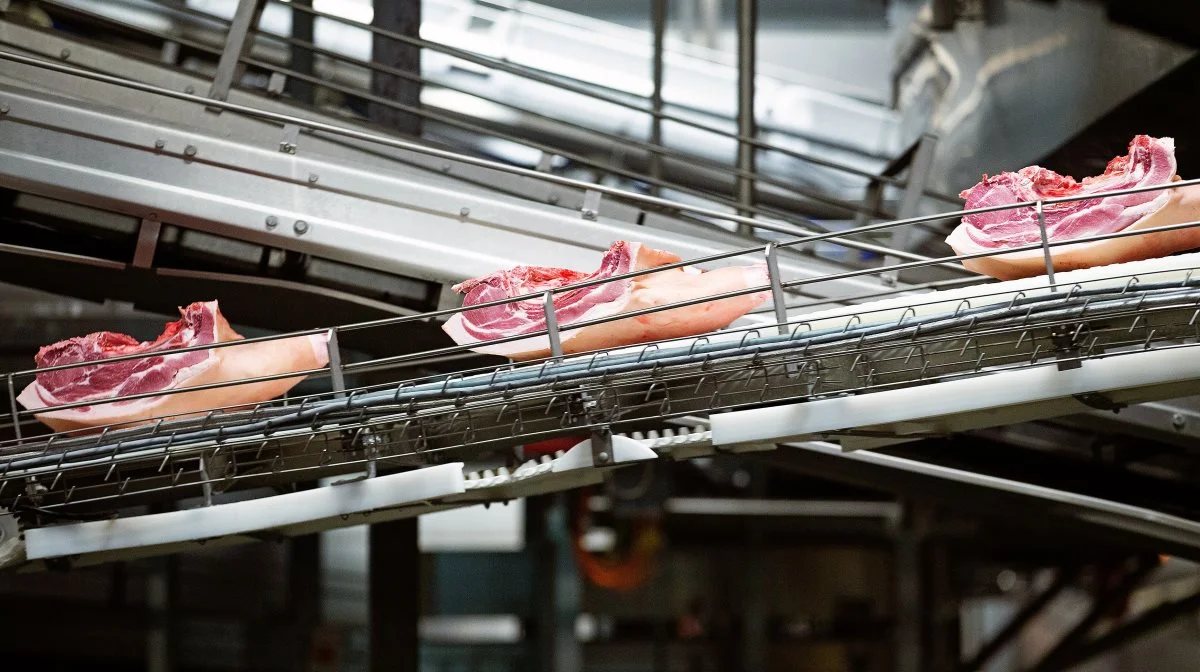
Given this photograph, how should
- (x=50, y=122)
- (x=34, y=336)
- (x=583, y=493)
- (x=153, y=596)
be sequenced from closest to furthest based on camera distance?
(x=50, y=122), (x=34, y=336), (x=153, y=596), (x=583, y=493)

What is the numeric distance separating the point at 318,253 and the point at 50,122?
0.93 meters

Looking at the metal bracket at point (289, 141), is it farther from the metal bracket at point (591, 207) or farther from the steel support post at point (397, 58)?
the steel support post at point (397, 58)

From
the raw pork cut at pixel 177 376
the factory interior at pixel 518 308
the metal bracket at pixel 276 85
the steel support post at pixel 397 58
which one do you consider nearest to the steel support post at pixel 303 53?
the factory interior at pixel 518 308

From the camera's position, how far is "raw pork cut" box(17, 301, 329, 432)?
3.40 m

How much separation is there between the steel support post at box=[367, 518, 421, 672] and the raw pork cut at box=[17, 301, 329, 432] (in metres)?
2.45

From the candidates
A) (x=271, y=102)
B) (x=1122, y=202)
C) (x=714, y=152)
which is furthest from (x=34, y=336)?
(x=1122, y=202)

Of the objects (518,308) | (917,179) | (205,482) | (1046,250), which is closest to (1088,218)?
(1046,250)

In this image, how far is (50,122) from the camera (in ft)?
13.0

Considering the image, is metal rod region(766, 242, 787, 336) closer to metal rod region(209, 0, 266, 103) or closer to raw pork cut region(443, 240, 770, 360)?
raw pork cut region(443, 240, 770, 360)

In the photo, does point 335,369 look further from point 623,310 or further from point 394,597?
point 394,597

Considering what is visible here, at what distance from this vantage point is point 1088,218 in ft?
9.57

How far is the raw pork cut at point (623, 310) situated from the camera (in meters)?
3.18

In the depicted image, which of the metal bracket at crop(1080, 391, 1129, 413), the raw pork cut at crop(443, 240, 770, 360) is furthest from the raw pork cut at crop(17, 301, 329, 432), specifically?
the metal bracket at crop(1080, 391, 1129, 413)

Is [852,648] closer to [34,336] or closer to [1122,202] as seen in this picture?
[34,336]
